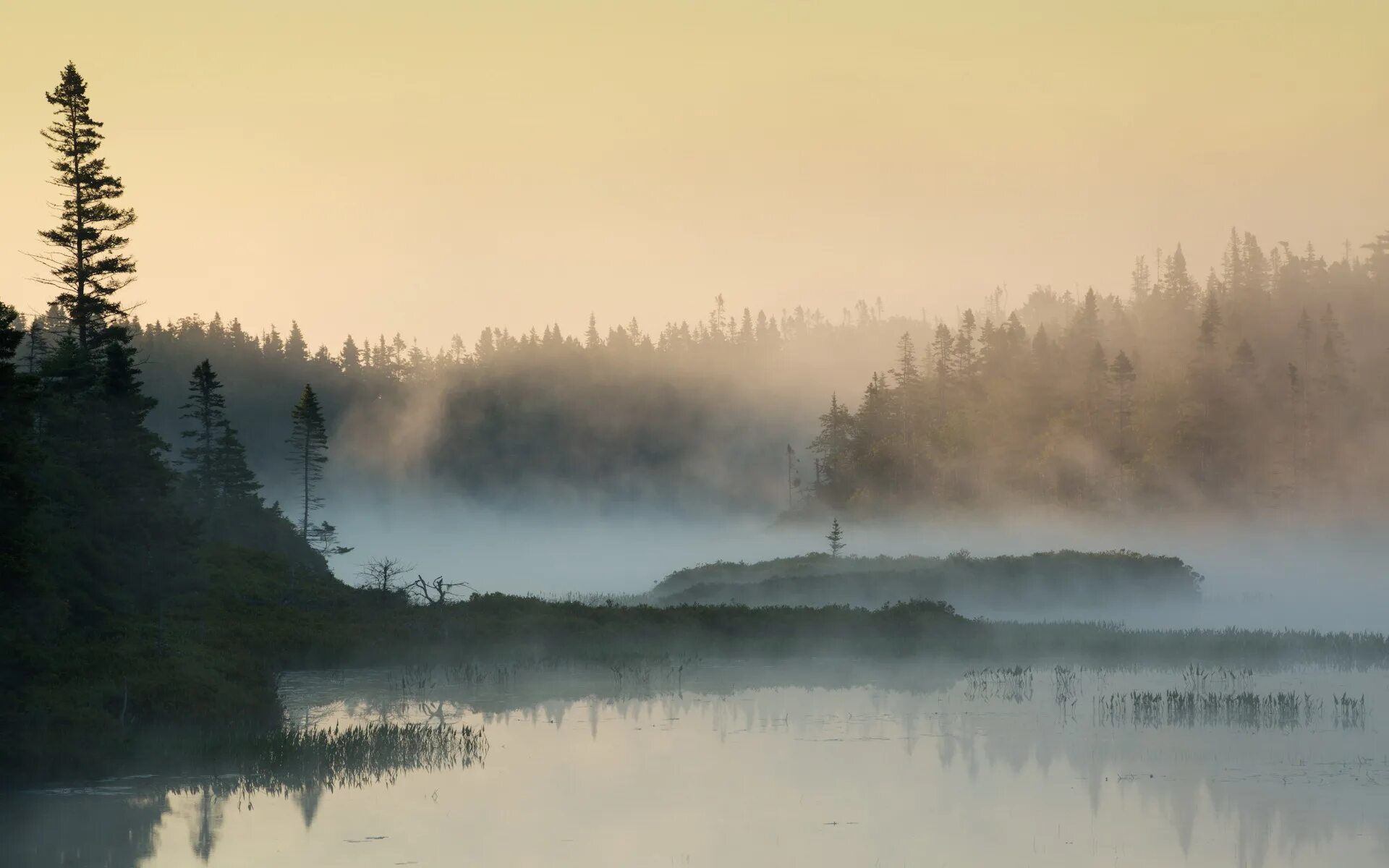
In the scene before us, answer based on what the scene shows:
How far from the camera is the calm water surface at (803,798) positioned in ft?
60.7

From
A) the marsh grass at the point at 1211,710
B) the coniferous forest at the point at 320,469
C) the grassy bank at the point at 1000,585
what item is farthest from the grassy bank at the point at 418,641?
the grassy bank at the point at 1000,585

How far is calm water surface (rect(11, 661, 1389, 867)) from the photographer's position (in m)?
18.5

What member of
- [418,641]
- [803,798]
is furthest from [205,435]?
[803,798]

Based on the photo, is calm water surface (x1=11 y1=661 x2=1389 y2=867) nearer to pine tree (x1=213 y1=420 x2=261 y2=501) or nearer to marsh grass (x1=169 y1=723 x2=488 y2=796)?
marsh grass (x1=169 y1=723 x2=488 y2=796)

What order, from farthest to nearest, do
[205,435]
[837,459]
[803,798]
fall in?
[837,459] < [205,435] < [803,798]

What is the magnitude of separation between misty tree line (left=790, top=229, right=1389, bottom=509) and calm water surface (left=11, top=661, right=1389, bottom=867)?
118 metres

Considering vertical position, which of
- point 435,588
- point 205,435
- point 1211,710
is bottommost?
point 1211,710

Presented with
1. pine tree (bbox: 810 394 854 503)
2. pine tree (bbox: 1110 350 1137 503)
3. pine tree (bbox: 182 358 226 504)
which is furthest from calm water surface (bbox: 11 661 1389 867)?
pine tree (bbox: 810 394 854 503)

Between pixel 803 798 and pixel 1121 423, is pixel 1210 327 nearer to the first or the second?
pixel 1121 423

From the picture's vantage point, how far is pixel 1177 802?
2108 cm

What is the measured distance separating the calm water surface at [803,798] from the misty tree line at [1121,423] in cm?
11756

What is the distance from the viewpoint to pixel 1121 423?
466 feet

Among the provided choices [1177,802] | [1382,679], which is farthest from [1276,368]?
[1177,802]

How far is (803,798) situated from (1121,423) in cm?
12882
